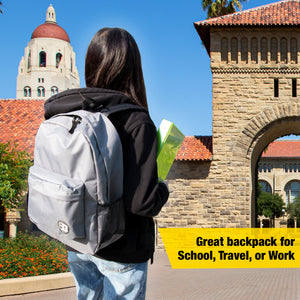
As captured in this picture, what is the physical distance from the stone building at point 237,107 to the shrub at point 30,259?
10.3 metres

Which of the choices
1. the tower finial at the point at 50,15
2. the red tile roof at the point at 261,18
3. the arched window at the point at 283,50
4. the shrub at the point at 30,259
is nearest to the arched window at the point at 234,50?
the red tile roof at the point at 261,18

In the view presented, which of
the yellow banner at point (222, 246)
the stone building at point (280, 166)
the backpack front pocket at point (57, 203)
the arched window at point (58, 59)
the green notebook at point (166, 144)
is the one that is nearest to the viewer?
the backpack front pocket at point (57, 203)

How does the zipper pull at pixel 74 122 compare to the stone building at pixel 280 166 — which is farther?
the stone building at pixel 280 166

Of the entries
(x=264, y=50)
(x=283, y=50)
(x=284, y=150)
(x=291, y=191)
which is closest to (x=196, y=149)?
(x=264, y=50)

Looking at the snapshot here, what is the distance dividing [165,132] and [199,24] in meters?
20.4

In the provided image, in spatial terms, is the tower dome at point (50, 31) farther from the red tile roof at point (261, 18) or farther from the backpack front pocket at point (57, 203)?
the backpack front pocket at point (57, 203)

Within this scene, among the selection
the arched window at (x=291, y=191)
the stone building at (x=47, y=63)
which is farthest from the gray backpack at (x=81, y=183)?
the stone building at (x=47, y=63)

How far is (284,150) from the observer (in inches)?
2822

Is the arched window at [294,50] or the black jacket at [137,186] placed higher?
the arched window at [294,50]

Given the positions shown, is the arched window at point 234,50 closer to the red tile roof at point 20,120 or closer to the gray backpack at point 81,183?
the red tile roof at point 20,120

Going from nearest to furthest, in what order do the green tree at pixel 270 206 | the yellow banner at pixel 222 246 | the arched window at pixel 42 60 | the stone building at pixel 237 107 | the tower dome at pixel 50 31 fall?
1. the yellow banner at pixel 222 246
2. the stone building at pixel 237 107
3. the green tree at pixel 270 206
4. the tower dome at pixel 50 31
5. the arched window at pixel 42 60

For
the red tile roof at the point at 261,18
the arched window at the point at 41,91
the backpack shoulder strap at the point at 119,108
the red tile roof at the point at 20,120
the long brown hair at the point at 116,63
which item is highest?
the arched window at the point at 41,91

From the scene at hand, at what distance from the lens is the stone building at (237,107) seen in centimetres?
2178

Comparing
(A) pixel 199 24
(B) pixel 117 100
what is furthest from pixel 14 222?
(B) pixel 117 100
